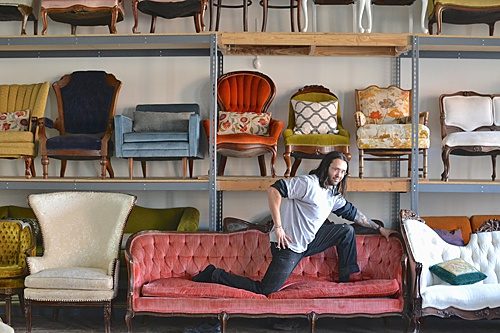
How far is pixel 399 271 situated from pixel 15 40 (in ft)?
13.9

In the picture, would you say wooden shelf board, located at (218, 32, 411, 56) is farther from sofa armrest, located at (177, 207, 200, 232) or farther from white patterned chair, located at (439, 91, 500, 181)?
sofa armrest, located at (177, 207, 200, 232)

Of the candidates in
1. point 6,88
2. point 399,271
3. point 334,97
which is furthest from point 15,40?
point 399,271

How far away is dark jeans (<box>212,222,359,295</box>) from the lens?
18.4 feet

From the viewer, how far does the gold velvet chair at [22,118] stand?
6.83m

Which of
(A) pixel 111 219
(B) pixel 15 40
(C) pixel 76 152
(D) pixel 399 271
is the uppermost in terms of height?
(B) pixel 15 40

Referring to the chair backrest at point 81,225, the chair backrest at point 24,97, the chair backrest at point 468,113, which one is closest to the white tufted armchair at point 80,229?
the chair backrest at point 81,225

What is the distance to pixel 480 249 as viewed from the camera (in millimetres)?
6105

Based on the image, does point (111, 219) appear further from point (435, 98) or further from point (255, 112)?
point (435, 98)

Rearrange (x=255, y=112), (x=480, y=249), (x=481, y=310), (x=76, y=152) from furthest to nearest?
(x=255, y=112), (x=76, y=152), (x=480, y=249), (x=481, y=310)

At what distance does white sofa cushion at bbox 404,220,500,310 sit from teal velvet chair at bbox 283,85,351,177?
43.1 inches

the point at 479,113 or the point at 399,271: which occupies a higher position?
the point at 479,113

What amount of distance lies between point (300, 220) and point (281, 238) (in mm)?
221

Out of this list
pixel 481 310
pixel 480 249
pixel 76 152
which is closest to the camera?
pixel 481 310

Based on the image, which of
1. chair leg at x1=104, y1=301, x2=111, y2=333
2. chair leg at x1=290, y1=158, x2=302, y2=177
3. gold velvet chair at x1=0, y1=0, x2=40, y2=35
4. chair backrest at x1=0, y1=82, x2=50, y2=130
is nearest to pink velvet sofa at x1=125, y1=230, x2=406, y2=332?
chair leg at x1=104, y1=301, x2=111, y2=333
